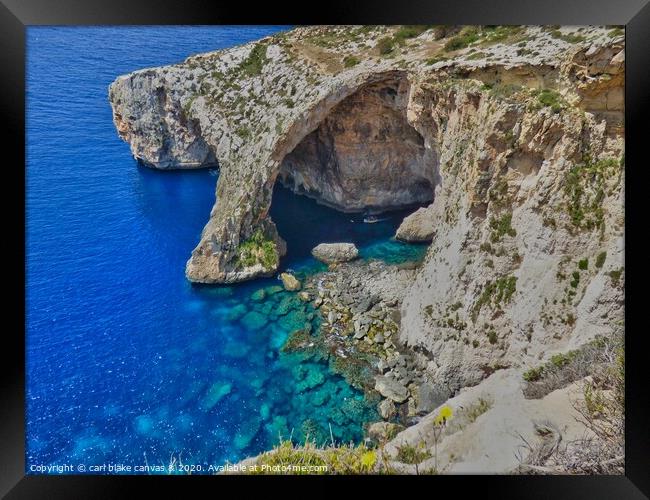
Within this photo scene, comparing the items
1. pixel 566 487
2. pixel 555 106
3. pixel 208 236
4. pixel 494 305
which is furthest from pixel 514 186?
pixel 208 236

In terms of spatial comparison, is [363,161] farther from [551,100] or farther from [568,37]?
[568,37]

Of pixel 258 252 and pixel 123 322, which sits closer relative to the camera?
pixel 123 322

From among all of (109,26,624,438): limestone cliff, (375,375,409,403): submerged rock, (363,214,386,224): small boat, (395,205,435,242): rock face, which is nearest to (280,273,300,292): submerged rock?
(109,26,624,438): limestone cliff

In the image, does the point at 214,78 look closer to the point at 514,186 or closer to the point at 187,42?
the point at 187,42

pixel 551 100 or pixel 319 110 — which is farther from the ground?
pixel 319 110
